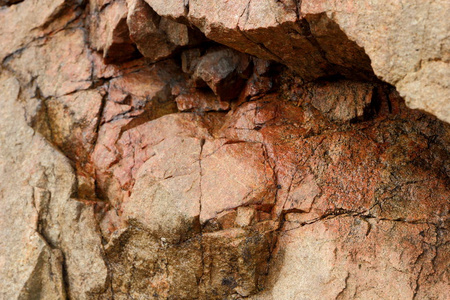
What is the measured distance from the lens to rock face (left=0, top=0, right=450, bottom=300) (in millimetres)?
3273

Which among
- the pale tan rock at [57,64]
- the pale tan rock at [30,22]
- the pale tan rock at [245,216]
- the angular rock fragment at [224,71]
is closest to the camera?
the pale tan rock at [245,216]

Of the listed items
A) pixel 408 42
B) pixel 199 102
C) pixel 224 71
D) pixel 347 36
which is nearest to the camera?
pixel 408 42

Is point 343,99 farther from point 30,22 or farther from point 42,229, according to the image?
point 30,22

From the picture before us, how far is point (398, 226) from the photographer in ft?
11.1

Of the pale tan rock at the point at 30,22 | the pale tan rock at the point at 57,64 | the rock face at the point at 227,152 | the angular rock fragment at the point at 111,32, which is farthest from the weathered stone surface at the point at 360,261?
the pale tan rock at the point at 30,22

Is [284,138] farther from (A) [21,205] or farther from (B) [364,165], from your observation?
(A) [21,205]

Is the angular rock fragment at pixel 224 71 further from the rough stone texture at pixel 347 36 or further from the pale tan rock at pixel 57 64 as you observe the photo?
the pale tan rock at pixel 57 64

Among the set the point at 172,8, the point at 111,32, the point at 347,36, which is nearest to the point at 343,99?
the point at 347,36

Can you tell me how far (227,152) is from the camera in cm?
401

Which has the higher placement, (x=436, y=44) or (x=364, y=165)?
(x=436, y=44)

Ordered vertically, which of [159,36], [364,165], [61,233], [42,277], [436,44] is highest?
[436,44]

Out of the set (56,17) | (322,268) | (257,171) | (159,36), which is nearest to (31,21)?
(56,17)

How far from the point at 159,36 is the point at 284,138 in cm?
157

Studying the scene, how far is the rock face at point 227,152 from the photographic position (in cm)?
327
